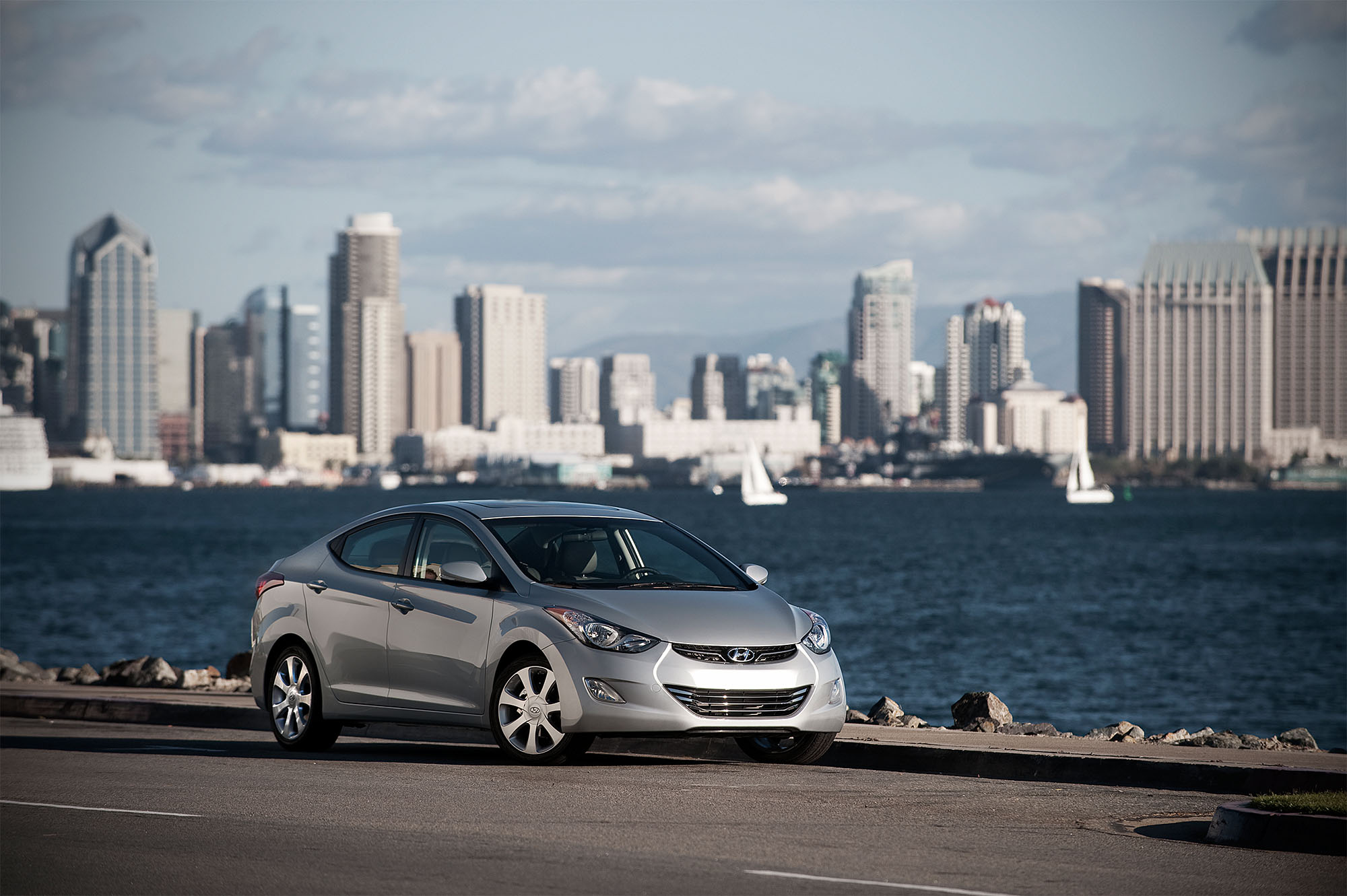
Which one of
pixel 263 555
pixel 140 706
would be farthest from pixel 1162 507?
pixel 140 706

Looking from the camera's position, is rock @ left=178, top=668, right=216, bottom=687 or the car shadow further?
rock @ left=178, top=668, right=216, bottom=687

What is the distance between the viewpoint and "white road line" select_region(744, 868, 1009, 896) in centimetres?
715

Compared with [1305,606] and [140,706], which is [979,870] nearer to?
[140,706]

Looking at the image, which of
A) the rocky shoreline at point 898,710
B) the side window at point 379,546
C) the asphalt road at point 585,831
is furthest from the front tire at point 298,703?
the rocky shoreline at point 898,710

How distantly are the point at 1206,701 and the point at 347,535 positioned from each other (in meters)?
28.1

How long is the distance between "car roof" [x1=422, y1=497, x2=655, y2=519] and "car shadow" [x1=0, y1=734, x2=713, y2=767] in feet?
5.24

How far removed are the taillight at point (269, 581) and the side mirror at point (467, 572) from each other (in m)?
1.92

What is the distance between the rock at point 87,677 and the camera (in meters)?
19.6

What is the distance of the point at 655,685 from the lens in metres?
10.3

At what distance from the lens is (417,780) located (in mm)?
10625

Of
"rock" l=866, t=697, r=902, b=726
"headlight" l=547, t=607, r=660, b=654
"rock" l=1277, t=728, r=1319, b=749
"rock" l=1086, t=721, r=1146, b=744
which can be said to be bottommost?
"rock" l=1277, t=728, r=1319, b=749

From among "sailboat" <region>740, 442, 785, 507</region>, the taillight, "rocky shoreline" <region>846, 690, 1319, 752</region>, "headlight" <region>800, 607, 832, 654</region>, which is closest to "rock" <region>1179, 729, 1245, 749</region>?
"rocky shoreline" <region>846, 690, 1319, 752</region>

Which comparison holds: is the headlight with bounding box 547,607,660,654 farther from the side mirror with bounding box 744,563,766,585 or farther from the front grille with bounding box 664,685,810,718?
the side mirror with bounding box 744,563,766,585

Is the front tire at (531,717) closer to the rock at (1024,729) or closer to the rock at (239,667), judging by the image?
the rock at (1024,729)
